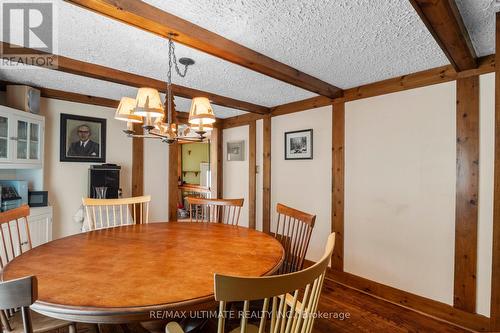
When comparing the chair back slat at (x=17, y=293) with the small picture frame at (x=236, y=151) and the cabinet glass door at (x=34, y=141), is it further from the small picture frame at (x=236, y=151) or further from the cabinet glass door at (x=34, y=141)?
the small picture frame at (x=236, y=151)

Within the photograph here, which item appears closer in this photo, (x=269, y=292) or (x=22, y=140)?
(x=269, y=292)

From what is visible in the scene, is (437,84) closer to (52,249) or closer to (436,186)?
(436,186)

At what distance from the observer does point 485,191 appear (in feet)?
6.42

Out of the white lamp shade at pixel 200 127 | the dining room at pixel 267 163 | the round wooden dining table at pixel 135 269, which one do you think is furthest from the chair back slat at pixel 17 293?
the white lamp shade at pixel 200 127

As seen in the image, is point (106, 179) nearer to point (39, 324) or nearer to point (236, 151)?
point (236, 151)

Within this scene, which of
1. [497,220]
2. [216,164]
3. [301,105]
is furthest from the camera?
[216,164]

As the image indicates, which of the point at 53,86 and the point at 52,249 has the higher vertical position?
the point at 53,86

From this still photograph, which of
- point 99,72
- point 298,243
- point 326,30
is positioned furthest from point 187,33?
point 298,243

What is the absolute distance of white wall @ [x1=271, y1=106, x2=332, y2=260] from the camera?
10.0 feet

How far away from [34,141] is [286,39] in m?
2.82

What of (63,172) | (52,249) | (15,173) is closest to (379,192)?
(52,249)

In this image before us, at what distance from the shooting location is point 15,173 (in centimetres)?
283

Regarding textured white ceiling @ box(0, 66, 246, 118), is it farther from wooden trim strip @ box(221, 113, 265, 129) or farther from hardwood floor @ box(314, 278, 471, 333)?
hardwood floor @ box(314, 278, 471, 333)

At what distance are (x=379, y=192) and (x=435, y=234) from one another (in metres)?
0.58
